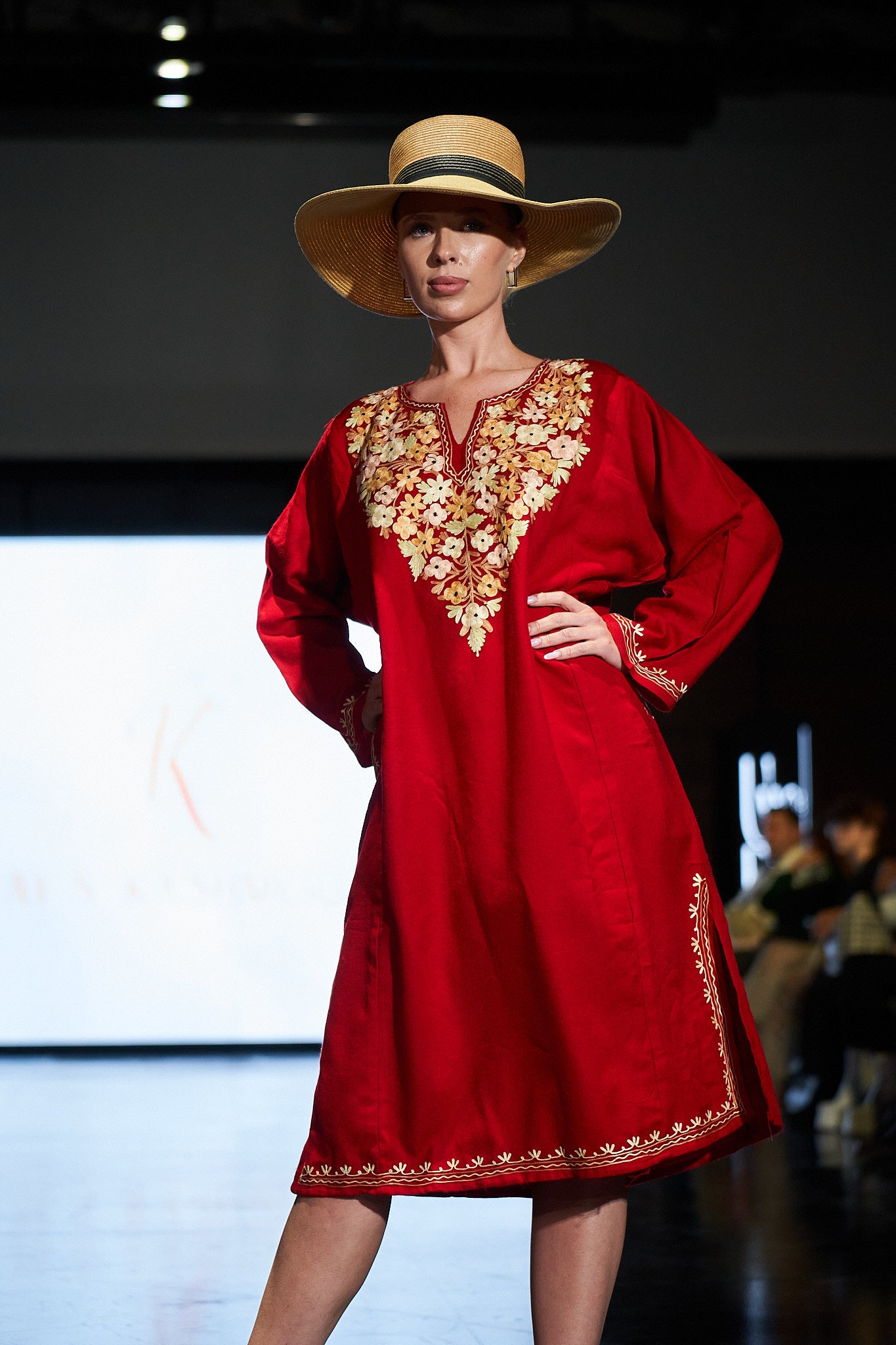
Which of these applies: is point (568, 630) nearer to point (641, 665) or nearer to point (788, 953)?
point (641, 665)

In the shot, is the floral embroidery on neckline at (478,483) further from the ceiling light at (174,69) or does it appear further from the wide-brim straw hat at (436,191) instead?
the ceiling light at (174,69)

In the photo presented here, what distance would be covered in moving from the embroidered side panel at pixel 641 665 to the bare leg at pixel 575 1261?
47cm

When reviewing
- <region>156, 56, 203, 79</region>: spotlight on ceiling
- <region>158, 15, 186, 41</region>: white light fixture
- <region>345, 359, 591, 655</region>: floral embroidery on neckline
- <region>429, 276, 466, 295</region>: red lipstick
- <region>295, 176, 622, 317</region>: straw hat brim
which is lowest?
<region>345, 359, 591, 655</region>: floral embroidery on neckline

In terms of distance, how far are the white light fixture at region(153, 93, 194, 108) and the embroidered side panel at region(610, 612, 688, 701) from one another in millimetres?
4795

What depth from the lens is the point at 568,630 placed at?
1394 millimetres

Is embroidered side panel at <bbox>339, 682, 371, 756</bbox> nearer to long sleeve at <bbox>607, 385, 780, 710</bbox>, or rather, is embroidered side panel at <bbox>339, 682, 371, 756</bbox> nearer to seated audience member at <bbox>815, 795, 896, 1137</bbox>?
long sleeve at <bbox>607, 385, 780, 710</bbox>

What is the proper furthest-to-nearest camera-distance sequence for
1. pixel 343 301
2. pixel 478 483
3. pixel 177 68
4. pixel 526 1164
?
1. pixel 343 301
2. pixel 177 68
3. pixel 478 483
4. pixel 526 1164

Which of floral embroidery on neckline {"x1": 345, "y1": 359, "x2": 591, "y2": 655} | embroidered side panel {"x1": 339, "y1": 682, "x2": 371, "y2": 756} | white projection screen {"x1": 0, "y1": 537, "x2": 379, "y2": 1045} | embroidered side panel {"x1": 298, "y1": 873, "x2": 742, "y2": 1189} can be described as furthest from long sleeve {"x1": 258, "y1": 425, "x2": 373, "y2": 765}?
white projection screen {"x1": 0, "y1": 537, "x2": 379, "y2": 1045}

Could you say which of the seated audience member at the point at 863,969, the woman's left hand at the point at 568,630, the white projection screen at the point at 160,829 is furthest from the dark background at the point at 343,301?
the woman's left hand at the point at 568,630

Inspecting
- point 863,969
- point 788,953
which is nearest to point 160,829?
point 788,953

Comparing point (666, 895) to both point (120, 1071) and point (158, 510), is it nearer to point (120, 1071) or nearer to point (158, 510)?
point (120, 1071)

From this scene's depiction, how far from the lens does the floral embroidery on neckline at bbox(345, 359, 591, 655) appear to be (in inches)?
55.2

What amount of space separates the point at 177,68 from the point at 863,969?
155 inches

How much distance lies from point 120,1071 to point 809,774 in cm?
322
